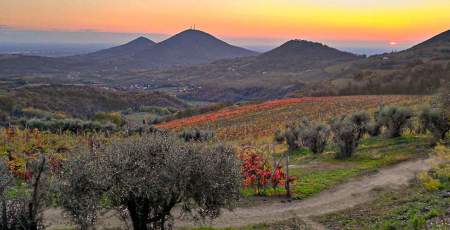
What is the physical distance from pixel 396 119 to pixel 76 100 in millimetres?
88104

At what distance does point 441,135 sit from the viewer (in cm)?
2922

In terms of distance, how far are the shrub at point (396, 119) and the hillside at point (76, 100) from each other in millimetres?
66618

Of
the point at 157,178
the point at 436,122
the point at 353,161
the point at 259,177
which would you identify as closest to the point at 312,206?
the point at 259,177

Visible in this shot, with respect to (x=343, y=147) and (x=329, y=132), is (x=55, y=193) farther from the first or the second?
(x=329, y=132)

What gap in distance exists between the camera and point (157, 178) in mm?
13078

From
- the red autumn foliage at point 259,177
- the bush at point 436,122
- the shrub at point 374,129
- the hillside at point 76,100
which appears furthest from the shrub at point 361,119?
the hillside at point 76,100

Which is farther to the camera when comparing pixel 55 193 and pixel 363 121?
pixel 363 121

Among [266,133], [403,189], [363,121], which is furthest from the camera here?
[266,133]

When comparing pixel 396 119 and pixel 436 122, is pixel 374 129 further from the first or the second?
pixel 436 122

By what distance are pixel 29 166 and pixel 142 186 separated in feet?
41.4

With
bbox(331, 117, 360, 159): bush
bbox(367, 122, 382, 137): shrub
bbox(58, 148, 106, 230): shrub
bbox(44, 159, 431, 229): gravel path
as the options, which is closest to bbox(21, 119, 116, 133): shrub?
bbox(367, 122, 382, 137): shrub

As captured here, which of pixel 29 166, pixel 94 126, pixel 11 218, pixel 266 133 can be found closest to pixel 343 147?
pixel 266 133

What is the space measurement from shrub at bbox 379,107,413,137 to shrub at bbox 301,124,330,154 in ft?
16.3

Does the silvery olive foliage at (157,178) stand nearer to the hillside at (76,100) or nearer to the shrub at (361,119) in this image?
the shrub at (361,119)
